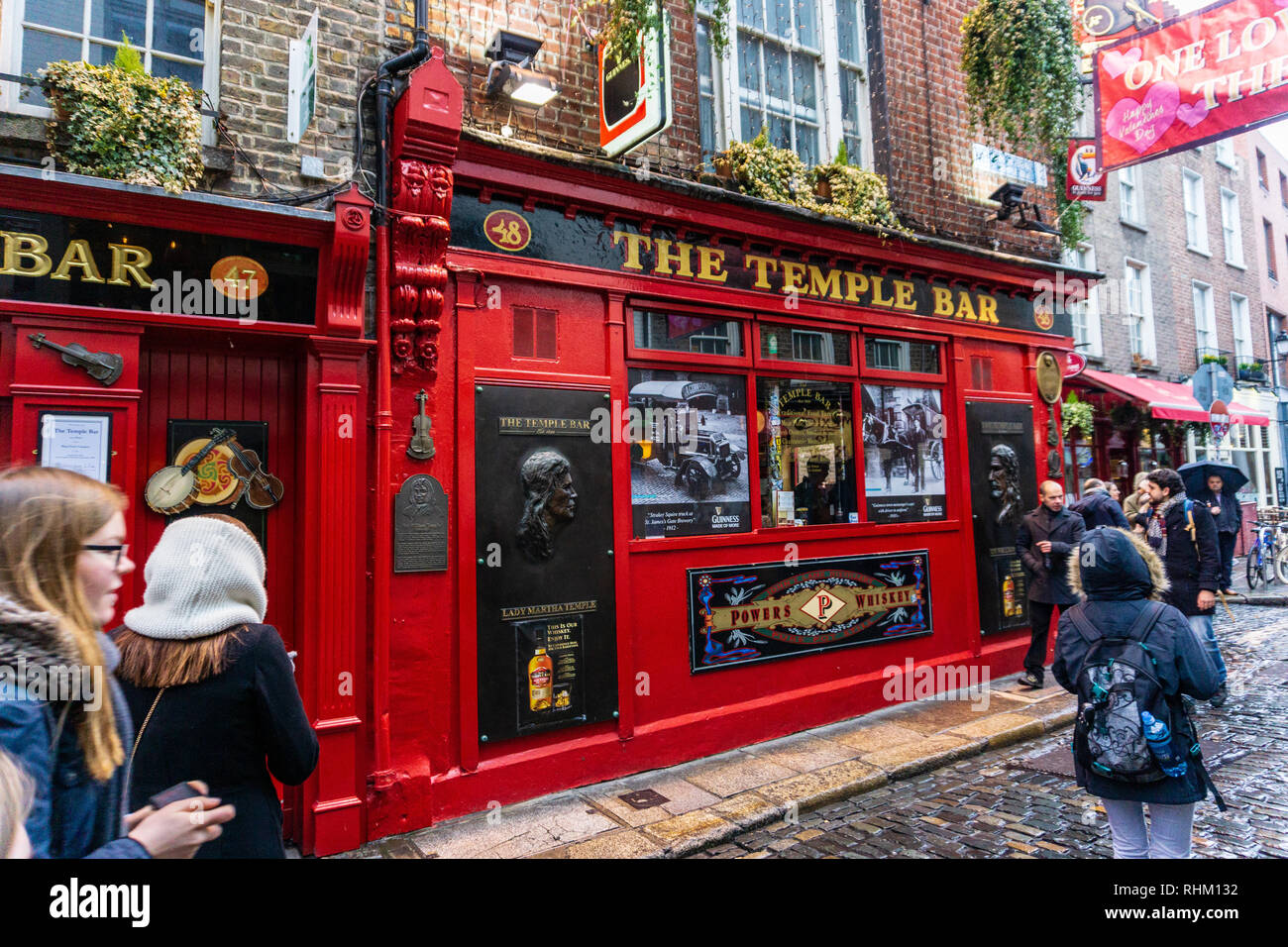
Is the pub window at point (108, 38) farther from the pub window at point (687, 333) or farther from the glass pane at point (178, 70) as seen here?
the pub window at point (687, 333)

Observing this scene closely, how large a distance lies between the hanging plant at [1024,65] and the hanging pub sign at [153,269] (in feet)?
24.8

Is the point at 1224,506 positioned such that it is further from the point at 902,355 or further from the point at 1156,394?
the point at 1156,394

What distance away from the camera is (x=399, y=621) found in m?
4.96

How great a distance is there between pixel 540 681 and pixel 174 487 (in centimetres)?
274

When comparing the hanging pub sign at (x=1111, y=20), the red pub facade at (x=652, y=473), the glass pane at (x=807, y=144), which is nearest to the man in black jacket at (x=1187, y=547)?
the red pub facade at (x=652, y=473)

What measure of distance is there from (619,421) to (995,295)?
563 cm

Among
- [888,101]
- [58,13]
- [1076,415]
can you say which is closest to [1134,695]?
[58,13]

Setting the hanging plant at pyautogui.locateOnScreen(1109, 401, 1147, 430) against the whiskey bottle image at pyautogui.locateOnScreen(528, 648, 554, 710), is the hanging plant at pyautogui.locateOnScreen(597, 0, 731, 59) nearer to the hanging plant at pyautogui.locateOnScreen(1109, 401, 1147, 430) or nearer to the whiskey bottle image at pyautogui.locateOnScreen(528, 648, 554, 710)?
the whiskey bottle image at pyautogui.locateOnScreen(528, 648, 554, 710)

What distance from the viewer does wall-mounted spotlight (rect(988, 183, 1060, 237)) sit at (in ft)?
29.6

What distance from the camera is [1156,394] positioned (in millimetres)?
14609

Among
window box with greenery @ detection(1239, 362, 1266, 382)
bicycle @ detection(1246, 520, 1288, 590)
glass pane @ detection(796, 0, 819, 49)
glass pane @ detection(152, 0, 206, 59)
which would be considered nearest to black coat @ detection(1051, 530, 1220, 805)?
glass pane @ detection(152, 0, 206, 59)

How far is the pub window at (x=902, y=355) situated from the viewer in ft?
25.8

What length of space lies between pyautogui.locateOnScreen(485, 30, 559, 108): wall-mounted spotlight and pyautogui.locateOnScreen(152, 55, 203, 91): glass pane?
194cm
